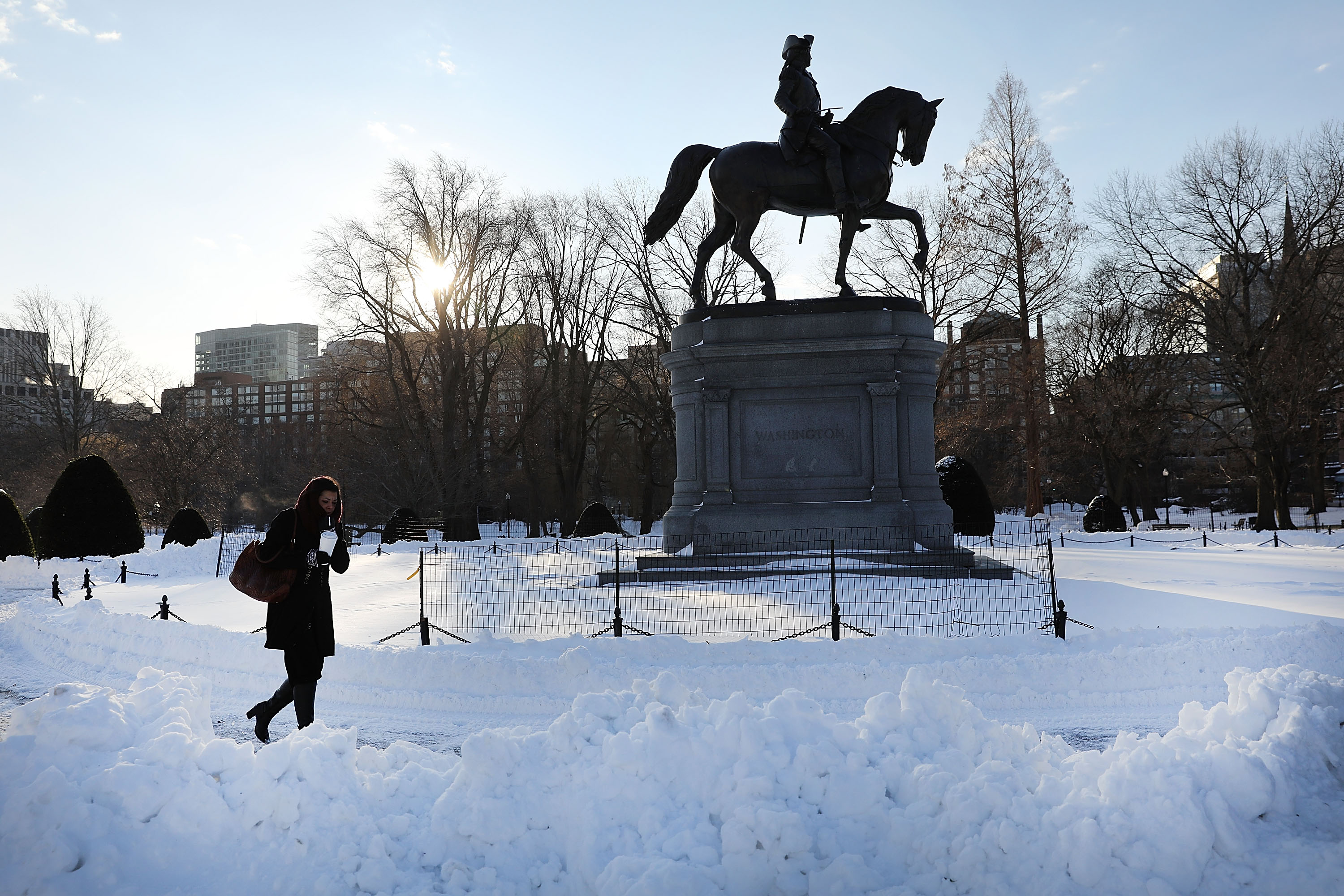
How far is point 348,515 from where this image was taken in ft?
158

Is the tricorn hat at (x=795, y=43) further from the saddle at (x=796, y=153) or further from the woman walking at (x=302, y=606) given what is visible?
the woman walking at (x=302, y=606)

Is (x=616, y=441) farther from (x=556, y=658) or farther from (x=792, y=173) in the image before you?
(x=556, y=658)

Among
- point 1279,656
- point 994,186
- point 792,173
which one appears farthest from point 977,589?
point 994,186

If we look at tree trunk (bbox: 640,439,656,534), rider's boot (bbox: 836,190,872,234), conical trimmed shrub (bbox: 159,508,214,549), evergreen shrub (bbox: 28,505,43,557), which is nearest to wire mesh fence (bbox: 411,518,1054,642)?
rider's boot (bbox: 836,190,872,234)

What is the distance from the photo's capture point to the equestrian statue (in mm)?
15461

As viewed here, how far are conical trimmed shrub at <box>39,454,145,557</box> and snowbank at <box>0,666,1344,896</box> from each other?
22140mm

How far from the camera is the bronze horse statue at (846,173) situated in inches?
623

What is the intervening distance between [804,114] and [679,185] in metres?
2.53

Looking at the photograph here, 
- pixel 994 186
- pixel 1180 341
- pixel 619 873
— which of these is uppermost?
pixel 994 186

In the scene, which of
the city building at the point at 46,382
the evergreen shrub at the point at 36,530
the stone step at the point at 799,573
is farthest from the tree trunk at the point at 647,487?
the city building at the point at 46,382

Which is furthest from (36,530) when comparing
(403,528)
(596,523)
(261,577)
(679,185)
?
(261,577)

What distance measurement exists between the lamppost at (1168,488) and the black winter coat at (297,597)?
42.8 metres

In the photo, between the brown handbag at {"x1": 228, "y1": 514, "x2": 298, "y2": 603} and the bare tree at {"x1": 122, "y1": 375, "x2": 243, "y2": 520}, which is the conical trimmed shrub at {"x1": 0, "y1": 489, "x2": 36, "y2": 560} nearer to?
the bare tree at {"x1": 122, "y1": 375, "x2": 243, "y2": 520}

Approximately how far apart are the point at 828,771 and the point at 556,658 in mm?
4291
